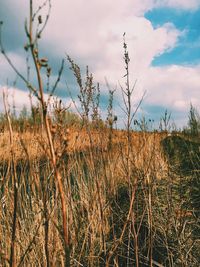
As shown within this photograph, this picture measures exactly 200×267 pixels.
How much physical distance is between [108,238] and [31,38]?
2.51 metres

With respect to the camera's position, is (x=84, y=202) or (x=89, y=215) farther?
(x=84, y=202)

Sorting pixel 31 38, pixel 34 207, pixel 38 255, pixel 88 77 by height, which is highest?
pixel 88 77

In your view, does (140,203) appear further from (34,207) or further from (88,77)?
(88,77)

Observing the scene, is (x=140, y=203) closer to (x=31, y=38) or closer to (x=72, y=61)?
(x=72, y=61)

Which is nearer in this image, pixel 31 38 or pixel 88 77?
pixel 31 38

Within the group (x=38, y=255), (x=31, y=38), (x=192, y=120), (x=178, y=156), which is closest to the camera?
(x=31, y=38)

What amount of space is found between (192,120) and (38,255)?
7.58 meters

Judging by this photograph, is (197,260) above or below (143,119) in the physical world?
below

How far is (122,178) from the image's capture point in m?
4.46

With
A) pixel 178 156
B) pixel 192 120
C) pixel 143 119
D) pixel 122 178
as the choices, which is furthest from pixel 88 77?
pixel 192 120

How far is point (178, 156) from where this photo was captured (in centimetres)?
591

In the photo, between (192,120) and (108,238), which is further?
(192,120)

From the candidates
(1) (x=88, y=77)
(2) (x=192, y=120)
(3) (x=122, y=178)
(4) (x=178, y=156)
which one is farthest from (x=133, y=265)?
(2) (x=192, y=120)

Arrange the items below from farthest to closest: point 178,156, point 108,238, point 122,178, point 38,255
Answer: point 178,156
point 122,178
point 108,238
point 38,255
